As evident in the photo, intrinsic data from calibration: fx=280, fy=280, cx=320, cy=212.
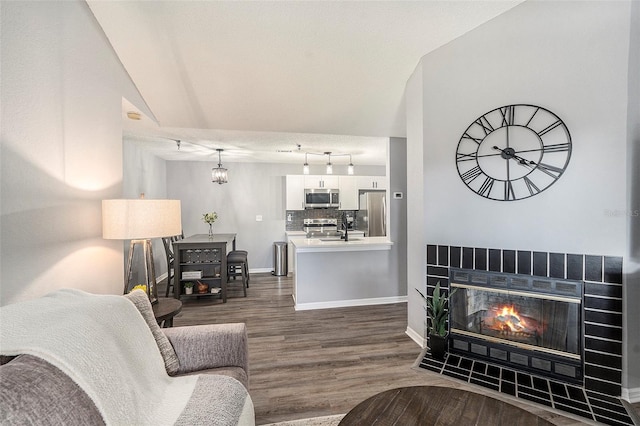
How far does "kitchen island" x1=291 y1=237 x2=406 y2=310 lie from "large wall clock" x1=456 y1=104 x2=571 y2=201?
181 cm

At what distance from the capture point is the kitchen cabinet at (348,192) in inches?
243

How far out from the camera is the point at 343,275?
3.90 meters

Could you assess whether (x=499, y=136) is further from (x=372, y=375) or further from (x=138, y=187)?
(x=138, y=187)

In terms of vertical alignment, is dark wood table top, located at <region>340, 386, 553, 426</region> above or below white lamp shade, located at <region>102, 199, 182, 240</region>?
below

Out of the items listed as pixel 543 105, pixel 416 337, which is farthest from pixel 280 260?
pixel 543 105

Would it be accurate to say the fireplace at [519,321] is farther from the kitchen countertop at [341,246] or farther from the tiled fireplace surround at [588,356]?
the kitchen countertop at [341,246]

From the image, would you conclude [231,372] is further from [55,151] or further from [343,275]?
[343,275]

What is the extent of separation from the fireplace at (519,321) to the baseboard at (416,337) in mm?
271

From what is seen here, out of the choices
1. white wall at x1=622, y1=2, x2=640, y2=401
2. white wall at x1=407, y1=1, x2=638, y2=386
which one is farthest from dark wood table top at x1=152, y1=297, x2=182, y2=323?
white wall at x1=622, y1=2, x2=640, y2=401

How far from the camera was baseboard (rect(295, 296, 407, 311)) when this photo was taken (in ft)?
12.4

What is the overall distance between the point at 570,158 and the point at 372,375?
2.22 meters

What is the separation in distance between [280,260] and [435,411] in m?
4.65

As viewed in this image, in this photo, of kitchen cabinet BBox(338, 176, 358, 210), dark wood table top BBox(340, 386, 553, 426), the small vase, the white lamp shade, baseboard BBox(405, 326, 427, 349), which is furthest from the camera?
kitchen cabinet BBox(338, 176, 358, 210)

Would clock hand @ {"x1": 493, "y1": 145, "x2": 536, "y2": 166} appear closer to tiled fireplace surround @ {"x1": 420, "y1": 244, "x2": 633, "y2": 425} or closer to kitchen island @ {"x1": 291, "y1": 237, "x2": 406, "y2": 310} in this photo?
tiled fireplace surround @ {"x1": 420, "y1": 244, "x2": 633, "y2": 425}
